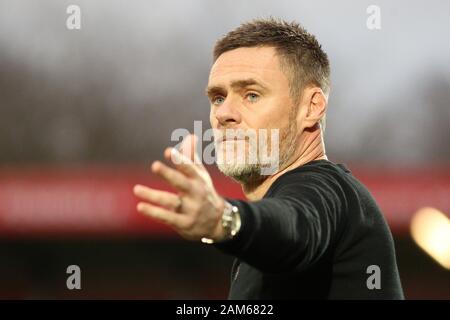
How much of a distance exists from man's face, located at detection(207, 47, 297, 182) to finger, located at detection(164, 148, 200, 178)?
98cm

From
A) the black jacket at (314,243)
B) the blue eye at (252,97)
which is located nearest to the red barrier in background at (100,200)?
→ the blue eye at (252,97)

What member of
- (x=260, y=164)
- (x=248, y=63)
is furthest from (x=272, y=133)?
(x=248, y=63)

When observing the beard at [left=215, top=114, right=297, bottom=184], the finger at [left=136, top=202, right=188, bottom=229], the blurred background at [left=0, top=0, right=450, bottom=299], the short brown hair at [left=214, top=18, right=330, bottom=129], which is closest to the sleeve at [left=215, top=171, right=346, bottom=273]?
the finger at [left=136, top=202, right=188, bottom=229]

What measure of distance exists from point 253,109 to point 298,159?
30 centimetres

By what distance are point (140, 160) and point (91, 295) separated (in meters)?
1.90

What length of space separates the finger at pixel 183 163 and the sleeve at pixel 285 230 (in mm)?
199

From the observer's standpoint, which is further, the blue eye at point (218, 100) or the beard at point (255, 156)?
the blue eye at point (218, 100)

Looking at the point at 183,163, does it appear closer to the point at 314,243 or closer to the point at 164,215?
the point at 164,215

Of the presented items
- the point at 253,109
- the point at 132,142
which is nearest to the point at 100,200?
the point at 132,142

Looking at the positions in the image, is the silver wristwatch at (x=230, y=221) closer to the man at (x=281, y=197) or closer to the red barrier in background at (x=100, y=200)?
the man at (x=281, y=197)

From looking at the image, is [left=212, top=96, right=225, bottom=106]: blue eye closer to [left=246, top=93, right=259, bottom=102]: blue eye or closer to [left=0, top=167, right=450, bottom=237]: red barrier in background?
[left=246, top=93, right=259, bottom=102]: blue eye

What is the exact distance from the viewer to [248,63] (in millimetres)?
3016

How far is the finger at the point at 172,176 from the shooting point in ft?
5.76

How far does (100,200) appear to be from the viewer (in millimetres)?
8703
